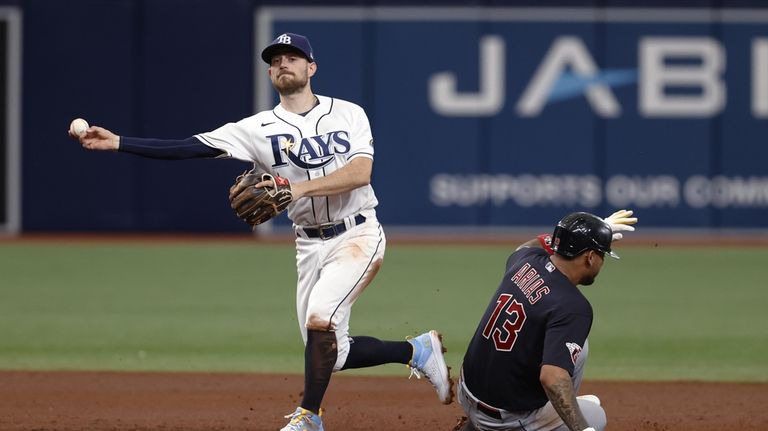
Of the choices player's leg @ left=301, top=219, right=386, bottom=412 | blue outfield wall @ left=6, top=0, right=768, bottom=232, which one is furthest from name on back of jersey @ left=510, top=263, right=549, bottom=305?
blue outfield wall @ left=6, top=0, right=768, bottom=232

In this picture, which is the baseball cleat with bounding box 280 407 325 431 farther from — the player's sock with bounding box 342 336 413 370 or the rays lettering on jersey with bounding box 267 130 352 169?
the rays lettering on jersey with bounding box 267 130 352 169

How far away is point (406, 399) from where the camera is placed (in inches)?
305

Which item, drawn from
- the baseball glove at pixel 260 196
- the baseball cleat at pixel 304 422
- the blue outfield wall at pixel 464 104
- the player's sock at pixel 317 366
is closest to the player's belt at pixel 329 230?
the baseball glove at pixel 260 196

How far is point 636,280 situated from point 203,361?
614 centimetres

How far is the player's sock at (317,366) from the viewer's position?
240 inches

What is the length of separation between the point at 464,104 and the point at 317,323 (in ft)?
41.7

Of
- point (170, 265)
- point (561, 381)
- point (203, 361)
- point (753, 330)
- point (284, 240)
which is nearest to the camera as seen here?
point (561, 381)

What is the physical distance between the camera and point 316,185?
6012mm

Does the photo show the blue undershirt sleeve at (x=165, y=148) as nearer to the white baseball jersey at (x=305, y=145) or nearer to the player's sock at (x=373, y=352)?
the white baseball jersey at (x=305, y=145)

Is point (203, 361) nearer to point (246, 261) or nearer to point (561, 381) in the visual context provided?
point (561, 381)

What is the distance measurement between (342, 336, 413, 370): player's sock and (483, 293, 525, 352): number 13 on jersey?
1164mm

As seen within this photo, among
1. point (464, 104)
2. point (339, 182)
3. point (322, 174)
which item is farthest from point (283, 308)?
point (464, 104)

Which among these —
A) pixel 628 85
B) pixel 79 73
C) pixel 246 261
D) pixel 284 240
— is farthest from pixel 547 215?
pixel 79 73

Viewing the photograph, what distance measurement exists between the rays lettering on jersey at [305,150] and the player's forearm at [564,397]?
1774 millimetres
